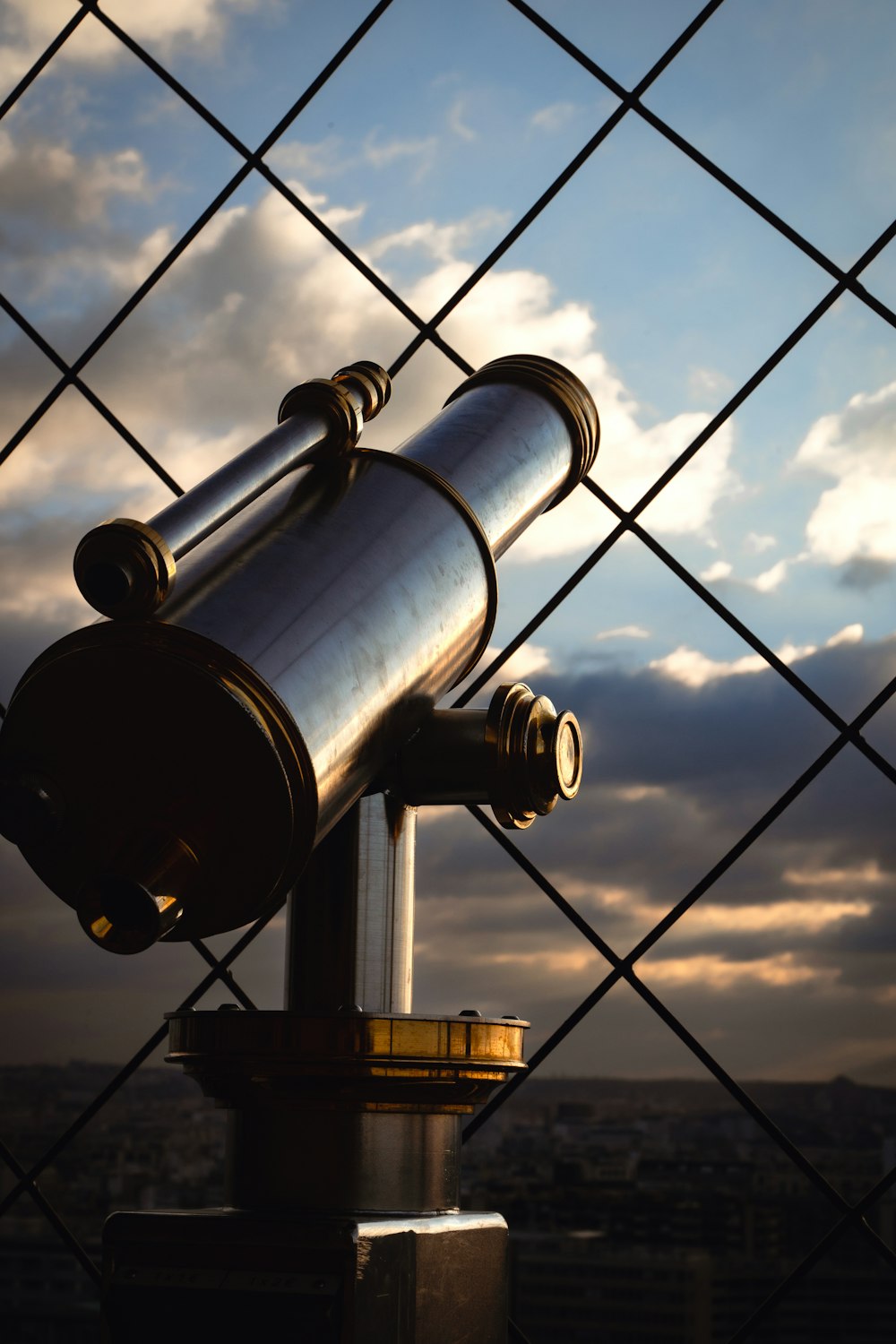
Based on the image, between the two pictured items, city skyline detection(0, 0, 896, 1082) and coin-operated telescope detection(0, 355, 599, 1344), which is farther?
city skyline detection(0, 0, 896, 1082)

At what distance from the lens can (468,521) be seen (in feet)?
4.74

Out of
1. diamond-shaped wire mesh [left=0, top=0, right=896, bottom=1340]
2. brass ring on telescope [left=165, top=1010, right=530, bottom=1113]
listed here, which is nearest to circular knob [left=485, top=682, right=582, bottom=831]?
brass ring on telescope [left=165, top=1010, right=530, bottom=1113]

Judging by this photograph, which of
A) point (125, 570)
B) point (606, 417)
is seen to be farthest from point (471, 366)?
point (125, 570)

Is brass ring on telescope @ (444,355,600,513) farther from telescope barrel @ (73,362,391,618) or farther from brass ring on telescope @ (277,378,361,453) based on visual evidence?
brass ring on telescope @ (277,378,361,453)

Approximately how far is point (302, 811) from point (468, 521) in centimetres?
46

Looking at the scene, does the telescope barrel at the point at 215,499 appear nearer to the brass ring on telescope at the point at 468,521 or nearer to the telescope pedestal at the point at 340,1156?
the brass ring on telescope at the point at 468,521

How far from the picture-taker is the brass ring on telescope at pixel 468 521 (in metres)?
1.43

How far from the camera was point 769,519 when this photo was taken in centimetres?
235

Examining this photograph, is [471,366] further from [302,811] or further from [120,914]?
[120,914]

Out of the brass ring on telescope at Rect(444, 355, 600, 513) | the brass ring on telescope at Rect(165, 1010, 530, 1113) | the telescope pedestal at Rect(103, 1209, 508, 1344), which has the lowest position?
the telescope pedestal at Rect(103, 1209, 508, 1344)

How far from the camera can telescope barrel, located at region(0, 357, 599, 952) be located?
1.06m

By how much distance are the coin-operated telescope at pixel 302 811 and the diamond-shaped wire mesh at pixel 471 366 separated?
0.92 meters

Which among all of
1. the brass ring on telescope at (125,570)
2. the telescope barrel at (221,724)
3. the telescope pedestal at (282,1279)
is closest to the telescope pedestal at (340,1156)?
the telescope pedestal at (282,1279)

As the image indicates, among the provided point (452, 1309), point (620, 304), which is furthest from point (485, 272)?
point (452, 1309)
